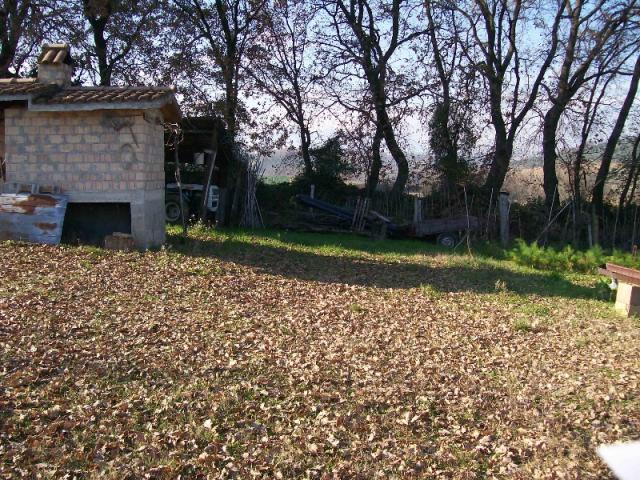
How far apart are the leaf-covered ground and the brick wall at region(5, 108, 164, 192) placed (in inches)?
96.1

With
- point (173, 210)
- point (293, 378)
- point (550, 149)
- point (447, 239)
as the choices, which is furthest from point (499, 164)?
point (293, 378)

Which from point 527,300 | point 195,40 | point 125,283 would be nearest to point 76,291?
point 125,283

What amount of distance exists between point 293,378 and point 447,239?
1450 cm

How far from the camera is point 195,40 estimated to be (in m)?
22.0

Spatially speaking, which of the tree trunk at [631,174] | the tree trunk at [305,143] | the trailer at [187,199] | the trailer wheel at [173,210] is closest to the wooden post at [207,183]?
the trailer at [187,199]

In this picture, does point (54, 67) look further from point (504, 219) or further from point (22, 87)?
point (504, 219)

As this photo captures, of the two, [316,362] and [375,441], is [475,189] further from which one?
[375,441]

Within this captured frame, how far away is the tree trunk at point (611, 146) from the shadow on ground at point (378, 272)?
875 cm

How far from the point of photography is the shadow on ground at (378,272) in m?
11.5

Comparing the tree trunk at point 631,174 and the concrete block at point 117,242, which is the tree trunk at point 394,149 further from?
the concrete block at point 117,242

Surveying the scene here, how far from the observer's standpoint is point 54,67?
42.8ft

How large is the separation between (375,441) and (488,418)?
3.67ft

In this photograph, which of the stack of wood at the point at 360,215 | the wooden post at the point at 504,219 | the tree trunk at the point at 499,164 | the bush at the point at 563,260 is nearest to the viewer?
the bush at the point at 563,260

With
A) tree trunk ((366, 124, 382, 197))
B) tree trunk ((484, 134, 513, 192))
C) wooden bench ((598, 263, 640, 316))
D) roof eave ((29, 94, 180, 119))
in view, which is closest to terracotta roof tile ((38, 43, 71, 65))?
roof eave ((29, 94, 180, 119))
